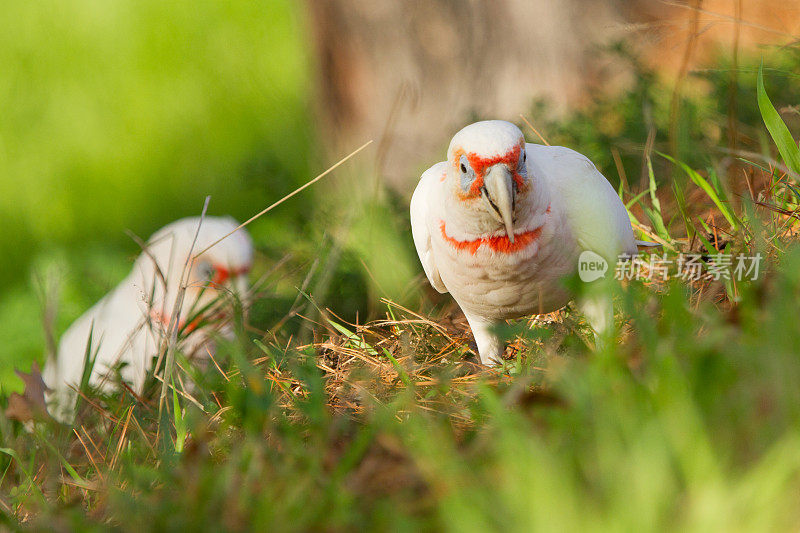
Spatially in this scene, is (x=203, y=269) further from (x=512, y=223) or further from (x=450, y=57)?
(x=512, y=223)

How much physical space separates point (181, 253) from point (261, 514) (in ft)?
8.26

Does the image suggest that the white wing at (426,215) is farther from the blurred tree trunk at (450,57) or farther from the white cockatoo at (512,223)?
the blurred tree trunk at (450,57)

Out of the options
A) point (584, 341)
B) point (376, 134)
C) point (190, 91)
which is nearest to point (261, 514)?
point (584, 341)

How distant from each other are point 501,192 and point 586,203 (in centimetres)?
40

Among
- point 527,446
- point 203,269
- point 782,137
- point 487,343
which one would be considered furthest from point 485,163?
point 203,269

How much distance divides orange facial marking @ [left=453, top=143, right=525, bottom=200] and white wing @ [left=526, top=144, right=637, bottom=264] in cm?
16

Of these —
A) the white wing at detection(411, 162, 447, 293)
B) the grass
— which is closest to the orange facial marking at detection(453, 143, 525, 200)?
the white wing at detection(411, 162, 447, 293)

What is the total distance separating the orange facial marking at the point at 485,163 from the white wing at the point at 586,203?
0.16 m

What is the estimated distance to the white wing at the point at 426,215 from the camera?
223 centimetres

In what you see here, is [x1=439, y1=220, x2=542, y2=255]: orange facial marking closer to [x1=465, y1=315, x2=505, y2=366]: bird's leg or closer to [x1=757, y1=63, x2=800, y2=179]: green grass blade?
[x1=465, y1=315, x2=505, y2=366]: bird's leg

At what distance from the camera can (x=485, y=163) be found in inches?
71.0

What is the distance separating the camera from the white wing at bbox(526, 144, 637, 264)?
204 centimetres

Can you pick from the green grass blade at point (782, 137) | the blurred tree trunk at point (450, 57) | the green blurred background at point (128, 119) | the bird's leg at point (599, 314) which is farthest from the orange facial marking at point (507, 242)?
the green blurred background at point (128, 119)

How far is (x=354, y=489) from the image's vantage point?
116cm
